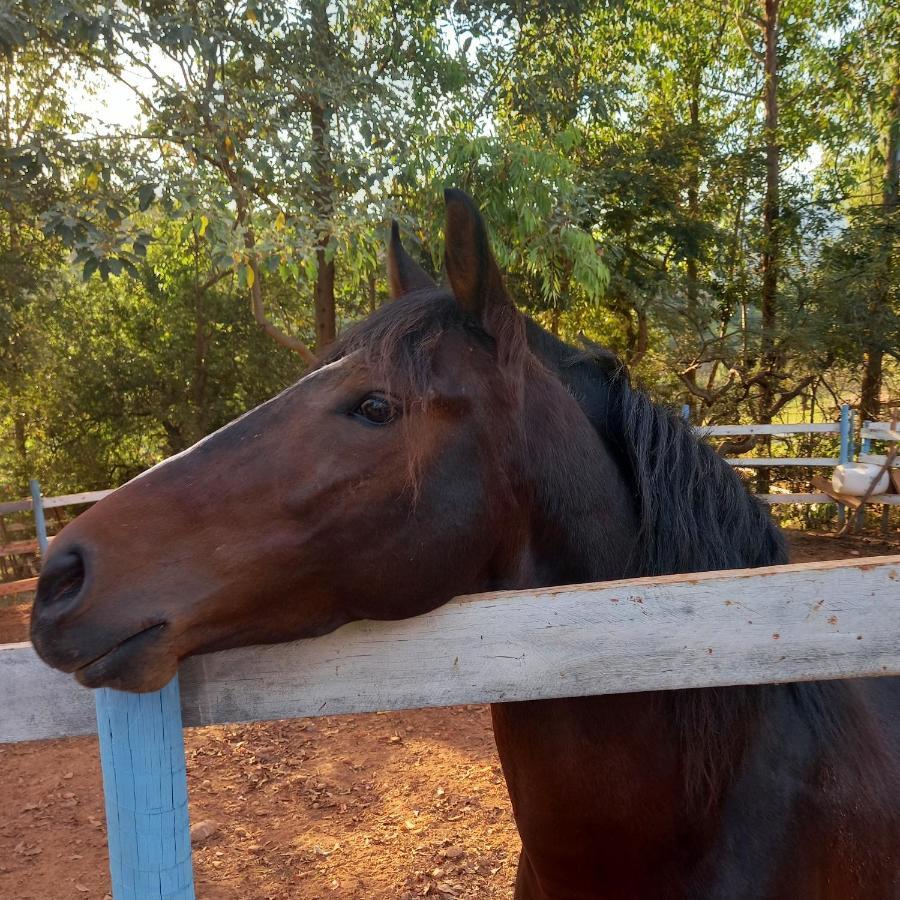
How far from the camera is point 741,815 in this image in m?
1.46

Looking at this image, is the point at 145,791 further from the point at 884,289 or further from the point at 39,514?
the point at 884,289

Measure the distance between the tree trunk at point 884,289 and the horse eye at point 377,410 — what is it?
11.6 metres

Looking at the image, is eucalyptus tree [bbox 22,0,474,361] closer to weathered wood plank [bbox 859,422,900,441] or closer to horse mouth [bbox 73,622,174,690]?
horse mouth [bbox 73,622,174,690]

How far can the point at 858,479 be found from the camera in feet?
30.4

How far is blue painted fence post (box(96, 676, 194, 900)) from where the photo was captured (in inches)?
44.1

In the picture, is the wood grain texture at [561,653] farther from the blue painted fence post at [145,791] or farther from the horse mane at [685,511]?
the horse mane at [685,511]

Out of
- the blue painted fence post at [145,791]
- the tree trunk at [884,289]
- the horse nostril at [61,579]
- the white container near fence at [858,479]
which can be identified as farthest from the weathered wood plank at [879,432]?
the horse nostril at [61,579]

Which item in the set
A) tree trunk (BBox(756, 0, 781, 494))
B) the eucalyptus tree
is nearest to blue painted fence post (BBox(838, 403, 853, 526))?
tree trunk (BBox(756, 0, 781, 494))

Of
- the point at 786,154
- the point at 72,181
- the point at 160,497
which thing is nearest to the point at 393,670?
the point at 160,497

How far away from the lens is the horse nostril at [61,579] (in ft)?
3.53

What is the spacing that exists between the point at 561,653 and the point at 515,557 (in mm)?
289

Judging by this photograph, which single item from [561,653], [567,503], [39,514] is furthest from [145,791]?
[39,514]

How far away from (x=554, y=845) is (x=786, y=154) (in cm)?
1428

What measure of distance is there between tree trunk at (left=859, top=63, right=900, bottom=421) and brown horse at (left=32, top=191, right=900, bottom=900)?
428 inches
